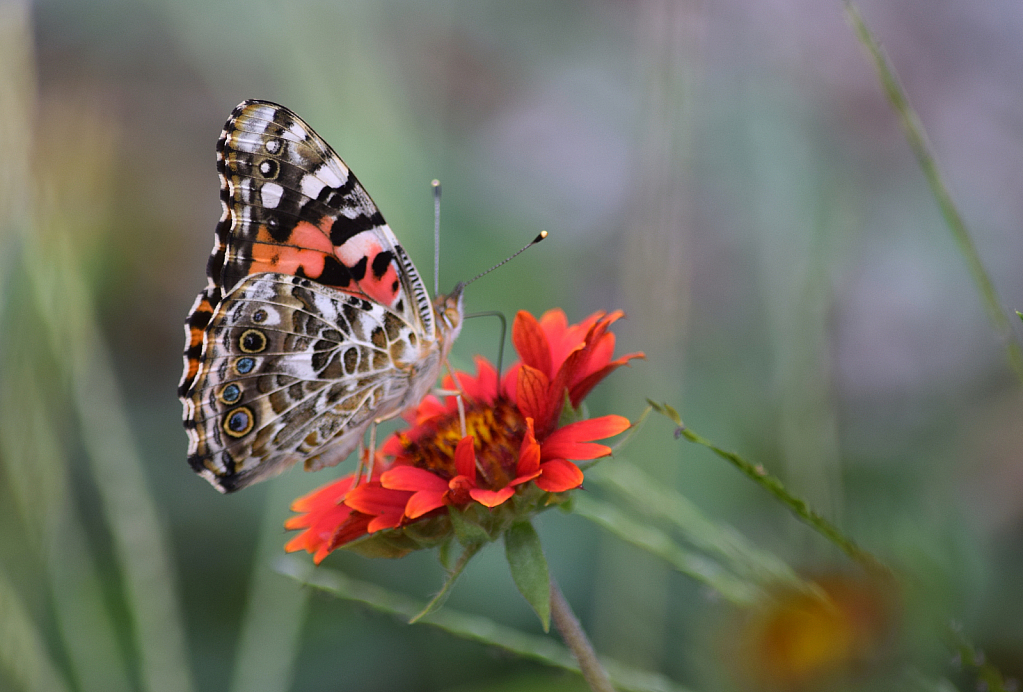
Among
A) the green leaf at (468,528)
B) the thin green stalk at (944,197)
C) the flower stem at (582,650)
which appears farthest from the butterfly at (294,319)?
the thin green stalk at (944,197)

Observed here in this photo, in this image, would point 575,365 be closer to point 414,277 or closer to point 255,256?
point 414,277

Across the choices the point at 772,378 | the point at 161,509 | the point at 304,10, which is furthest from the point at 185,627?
the point at 304,10

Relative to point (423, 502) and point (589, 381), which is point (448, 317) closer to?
point (589, 381)

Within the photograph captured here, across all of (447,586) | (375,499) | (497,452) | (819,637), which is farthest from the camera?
(497,452)

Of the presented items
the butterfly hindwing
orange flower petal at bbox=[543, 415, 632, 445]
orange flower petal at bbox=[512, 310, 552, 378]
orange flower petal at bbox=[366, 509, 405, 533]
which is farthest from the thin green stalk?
the butterfly hindwing

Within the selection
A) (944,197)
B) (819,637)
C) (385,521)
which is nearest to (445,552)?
(385,521)

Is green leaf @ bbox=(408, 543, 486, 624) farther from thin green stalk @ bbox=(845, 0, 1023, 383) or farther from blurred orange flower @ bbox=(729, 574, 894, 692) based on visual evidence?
thin green stalk @ bbox=(845, 0, 1023, 383)
